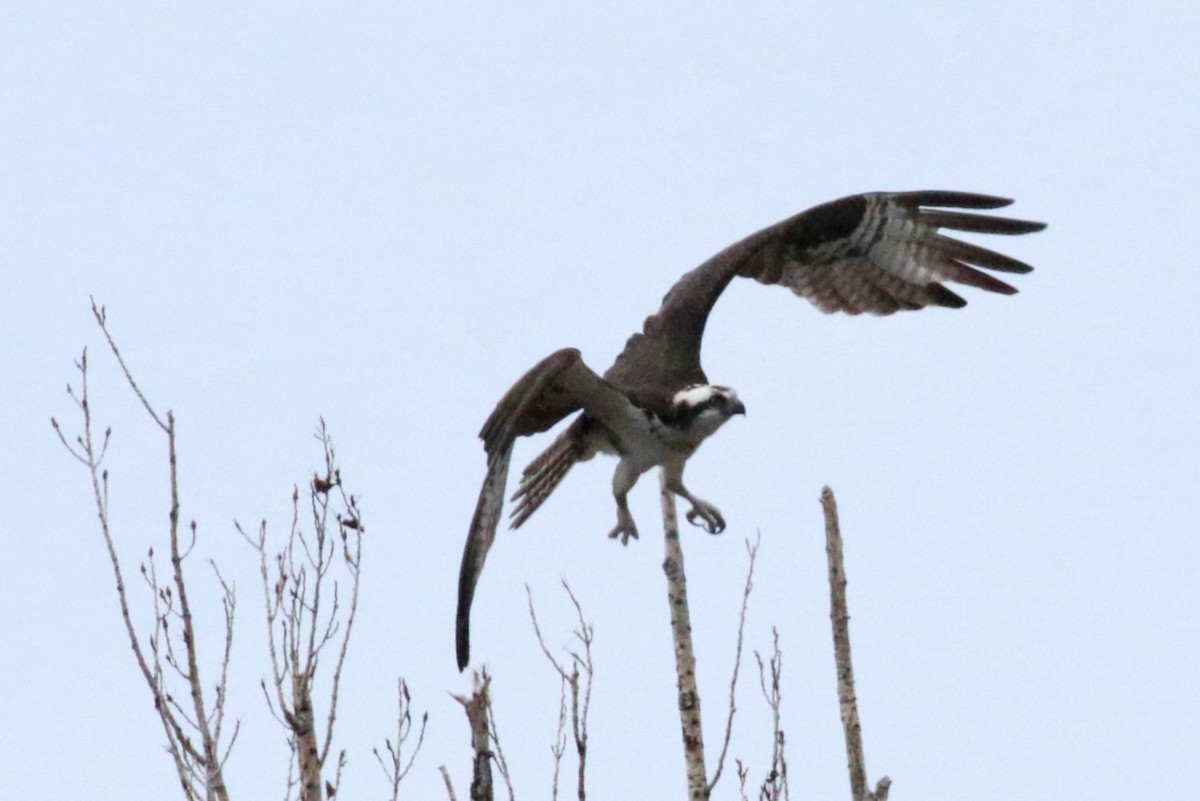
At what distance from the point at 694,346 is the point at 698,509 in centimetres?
111

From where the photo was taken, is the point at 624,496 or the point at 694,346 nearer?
the point at 624,496

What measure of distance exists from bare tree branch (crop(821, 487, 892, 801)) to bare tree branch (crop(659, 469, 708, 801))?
0.58m

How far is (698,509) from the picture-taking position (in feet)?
30.9

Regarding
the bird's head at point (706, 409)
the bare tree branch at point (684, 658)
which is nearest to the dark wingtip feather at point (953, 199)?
the bird's head at point (706, 409)

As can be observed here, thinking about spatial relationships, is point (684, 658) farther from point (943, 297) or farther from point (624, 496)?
point (943, 297)

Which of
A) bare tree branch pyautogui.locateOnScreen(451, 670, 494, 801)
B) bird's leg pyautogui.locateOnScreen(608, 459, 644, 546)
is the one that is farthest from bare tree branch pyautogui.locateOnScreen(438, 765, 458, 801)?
bird's leg pyautogui.locateOnScreen(608, 459, 644, 546)

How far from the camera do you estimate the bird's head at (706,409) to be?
29.9 ft

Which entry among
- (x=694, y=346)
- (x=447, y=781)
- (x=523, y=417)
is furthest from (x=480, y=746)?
(x=694, y=346)

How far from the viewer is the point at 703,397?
30.0 ft

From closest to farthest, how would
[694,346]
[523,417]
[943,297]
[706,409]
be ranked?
[523,417]
[706,409]
[694,346]
[943,297]

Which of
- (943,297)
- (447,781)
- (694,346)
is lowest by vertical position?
(447,781)

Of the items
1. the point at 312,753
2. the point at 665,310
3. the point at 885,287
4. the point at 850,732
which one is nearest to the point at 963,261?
the point at 885,287

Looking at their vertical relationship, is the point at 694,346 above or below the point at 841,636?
above

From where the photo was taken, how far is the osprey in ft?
26.6
